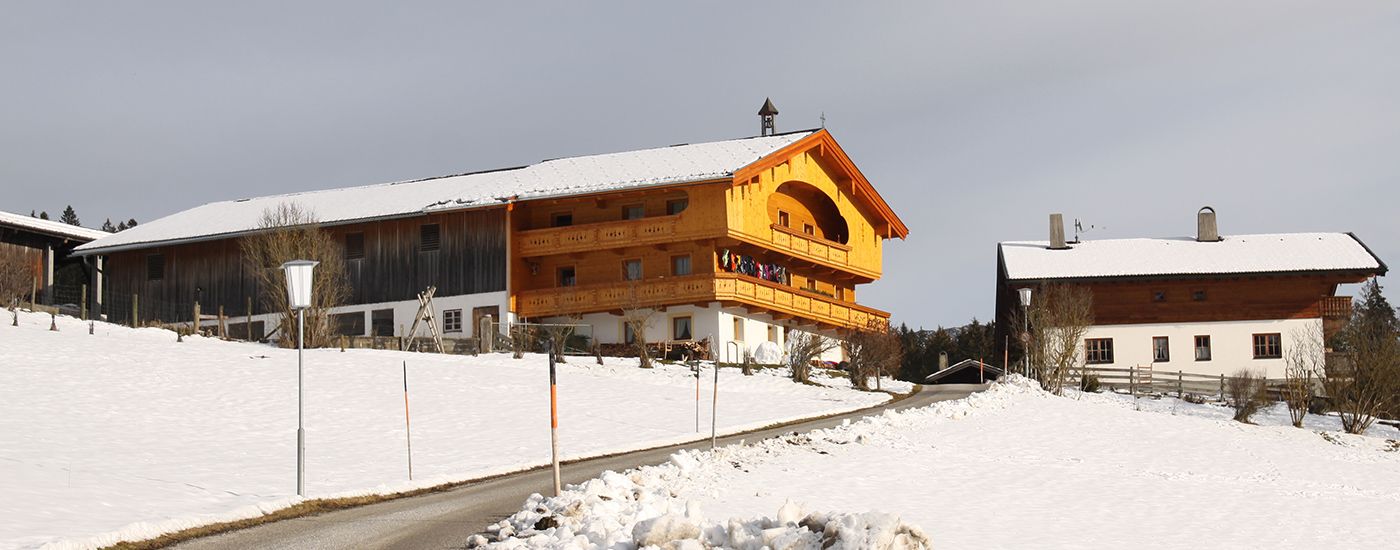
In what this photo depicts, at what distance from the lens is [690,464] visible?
65.8ft

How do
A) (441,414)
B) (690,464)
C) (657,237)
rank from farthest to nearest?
(657,237)
(441,414)
(690,464)

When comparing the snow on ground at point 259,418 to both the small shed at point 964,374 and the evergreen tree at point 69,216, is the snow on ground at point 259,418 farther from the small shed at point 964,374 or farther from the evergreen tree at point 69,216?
the evergreen tree at point 69,216

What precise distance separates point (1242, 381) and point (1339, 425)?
3.13 metres

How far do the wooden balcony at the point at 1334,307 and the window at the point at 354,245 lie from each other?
131 feet

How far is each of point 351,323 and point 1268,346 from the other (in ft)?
124

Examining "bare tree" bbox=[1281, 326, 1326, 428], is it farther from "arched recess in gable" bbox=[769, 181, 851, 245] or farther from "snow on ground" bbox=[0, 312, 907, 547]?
"arched recess in gable" bbox=[769, 181, 851, 245]

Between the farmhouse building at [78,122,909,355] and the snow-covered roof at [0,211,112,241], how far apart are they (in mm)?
2051

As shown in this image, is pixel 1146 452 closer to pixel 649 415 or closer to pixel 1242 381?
pixel 649 415

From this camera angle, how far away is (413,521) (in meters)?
16.7

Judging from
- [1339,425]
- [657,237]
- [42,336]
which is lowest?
[1339,425]

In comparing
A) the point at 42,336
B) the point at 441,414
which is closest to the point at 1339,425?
the point at 441,414

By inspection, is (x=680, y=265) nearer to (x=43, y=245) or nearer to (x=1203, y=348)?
(x=1203, y=348)

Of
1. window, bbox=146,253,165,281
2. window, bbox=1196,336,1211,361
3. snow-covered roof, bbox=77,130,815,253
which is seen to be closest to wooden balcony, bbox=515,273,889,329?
snow-covered roof, bbox=77,130,815,253

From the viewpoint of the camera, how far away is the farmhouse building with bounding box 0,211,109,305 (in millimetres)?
57750
